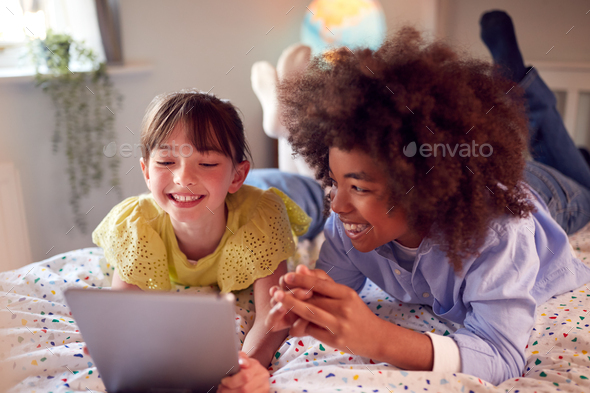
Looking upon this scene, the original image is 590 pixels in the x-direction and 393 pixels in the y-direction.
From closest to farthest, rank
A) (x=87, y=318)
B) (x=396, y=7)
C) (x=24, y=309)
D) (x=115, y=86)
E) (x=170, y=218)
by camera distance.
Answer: (x=87, y=318), (x=24, y=309), (x=170, y=218), (x=115, y=86), (x=396, y=7)

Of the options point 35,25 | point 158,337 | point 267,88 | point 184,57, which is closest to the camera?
point 158,337

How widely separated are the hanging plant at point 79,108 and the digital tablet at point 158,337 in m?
1.28

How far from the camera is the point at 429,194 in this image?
0.69 m

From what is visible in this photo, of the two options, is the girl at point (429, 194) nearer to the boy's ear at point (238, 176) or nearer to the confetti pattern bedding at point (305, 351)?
the confetti pattern bedding at point (305, 351)

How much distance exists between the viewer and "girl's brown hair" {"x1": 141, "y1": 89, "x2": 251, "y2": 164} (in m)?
0.89

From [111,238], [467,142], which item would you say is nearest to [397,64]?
[467,142]

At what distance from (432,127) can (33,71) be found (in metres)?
1.52

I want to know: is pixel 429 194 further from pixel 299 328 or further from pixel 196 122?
pixel 196 122

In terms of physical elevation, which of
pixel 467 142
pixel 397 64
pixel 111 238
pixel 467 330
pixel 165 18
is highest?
pixel 165 18

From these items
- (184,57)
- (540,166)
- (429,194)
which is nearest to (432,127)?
(429,194)

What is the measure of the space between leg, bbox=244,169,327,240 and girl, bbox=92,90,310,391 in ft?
1.29

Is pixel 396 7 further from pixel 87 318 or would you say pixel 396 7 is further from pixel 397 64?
pixel 87 318

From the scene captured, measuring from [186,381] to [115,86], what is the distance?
151 cm

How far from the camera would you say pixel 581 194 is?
4.58ft
